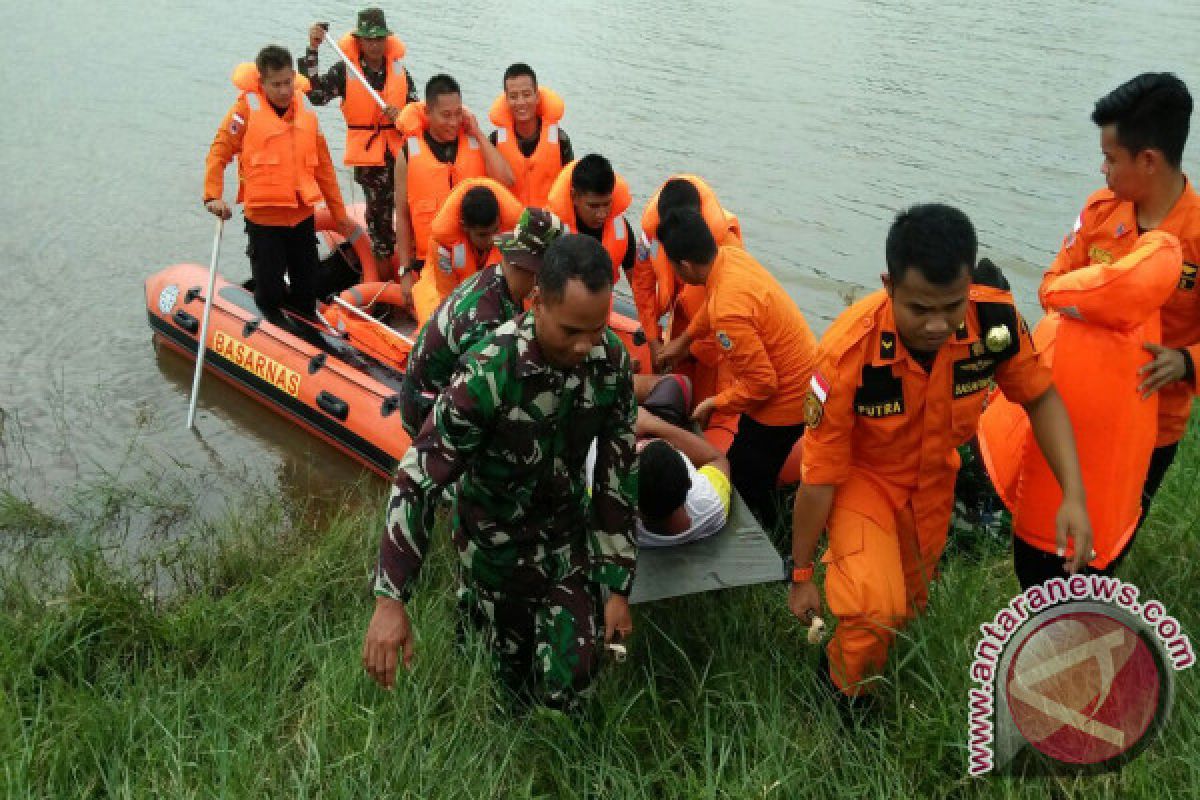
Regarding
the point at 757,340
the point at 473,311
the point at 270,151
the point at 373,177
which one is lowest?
the point at 373,177

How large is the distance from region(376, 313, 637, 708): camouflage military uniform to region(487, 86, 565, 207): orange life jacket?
11.9 ft

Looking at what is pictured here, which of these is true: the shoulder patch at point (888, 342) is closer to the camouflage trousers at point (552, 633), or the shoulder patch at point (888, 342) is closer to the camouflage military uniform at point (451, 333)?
the camouflage trousers at point (552, 633)

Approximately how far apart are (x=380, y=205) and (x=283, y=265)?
3.60 feet

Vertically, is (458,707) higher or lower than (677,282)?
lower

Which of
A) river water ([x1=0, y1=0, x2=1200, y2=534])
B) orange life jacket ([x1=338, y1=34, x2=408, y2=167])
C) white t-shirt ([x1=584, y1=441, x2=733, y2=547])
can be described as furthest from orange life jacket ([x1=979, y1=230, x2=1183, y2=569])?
orange life jacket ([x1=338, y1=34, x2=408, y2=167])

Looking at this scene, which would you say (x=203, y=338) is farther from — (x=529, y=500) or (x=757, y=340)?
(x=529, y=500)

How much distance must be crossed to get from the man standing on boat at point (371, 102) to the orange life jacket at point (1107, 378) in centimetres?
499

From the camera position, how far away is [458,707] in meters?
2.87

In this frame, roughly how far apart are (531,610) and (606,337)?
808 millimetres

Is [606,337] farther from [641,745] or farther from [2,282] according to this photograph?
[2,282]

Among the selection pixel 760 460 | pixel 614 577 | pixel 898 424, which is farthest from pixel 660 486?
pixel 760 460

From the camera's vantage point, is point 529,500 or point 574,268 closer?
point 574,268

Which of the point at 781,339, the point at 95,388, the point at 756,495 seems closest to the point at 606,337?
the point at 781,339

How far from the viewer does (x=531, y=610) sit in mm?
Result: 2883
